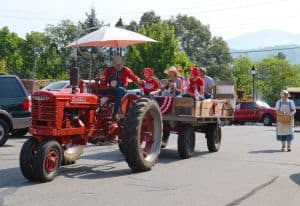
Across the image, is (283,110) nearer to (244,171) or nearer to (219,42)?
(244,171)

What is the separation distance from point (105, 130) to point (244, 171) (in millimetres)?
2750

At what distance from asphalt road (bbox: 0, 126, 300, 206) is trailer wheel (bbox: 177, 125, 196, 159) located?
236 mm

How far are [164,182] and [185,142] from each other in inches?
129

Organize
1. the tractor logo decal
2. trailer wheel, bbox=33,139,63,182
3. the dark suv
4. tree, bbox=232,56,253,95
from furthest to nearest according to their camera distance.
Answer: tree, bbox=232,56,253,95, the dark suv, the tractor logo decal, trailer wheel, bbox=33,139,63,182

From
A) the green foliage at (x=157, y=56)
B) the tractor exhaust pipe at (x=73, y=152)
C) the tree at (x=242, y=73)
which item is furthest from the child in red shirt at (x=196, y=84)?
the tree at (x=242, y=73)

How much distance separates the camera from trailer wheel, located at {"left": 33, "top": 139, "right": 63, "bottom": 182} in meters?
8.53

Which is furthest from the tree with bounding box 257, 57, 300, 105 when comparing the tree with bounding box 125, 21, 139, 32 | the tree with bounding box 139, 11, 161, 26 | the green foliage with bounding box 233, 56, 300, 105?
the tree with bounding box 125, 21, 139, 32

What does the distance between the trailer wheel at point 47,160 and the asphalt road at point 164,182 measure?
0.14 meters

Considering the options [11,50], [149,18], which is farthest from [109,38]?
[11,50]

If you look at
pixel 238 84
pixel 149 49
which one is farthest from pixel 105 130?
pixel 238 84

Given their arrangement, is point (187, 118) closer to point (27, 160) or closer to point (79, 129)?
point (79, 129)

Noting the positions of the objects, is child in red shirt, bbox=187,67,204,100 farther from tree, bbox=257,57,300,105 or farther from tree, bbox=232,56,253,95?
tree, bbox=232,56,253,95

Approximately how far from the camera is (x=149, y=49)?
207 feet

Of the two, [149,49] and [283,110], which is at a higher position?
[149,49]
